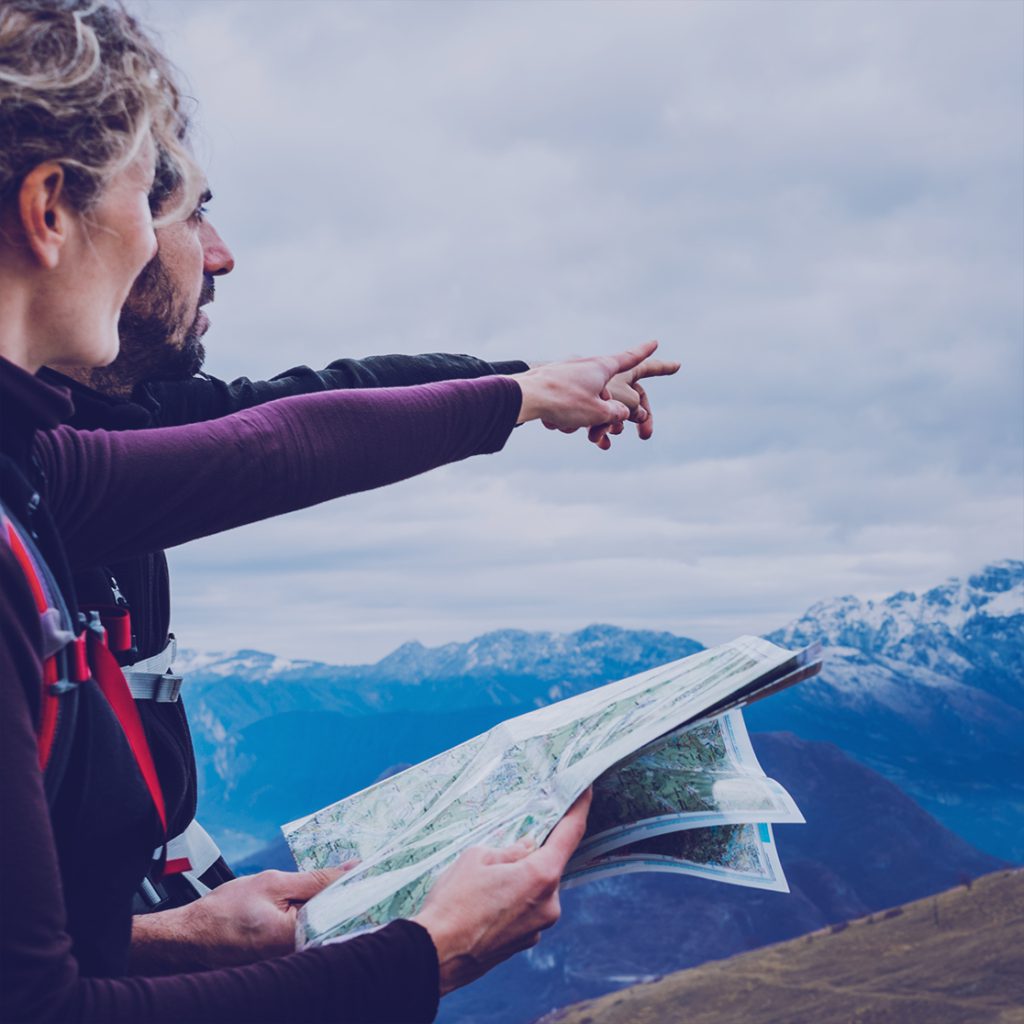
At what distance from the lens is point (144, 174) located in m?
1.77

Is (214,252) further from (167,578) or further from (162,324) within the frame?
(167,578)

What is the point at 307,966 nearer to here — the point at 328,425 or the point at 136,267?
the point at 328,425

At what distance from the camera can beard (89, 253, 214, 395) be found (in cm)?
262

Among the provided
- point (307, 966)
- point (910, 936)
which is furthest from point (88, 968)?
point (910, 936)

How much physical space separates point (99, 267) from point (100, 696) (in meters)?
0.72

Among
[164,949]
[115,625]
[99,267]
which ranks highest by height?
[99,267]

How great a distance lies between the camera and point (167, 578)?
2.97 metres

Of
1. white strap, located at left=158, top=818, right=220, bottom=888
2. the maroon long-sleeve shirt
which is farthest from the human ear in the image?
white strap, located at left=158, top=818, right=220, bottom=888

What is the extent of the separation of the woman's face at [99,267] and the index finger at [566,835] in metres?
1.16

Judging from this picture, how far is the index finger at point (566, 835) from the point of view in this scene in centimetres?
187

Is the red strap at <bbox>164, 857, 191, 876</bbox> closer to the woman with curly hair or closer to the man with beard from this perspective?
the man with beard

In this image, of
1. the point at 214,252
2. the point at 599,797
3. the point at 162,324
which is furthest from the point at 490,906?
the point at 214,252

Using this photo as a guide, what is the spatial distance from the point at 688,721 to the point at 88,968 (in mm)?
1145

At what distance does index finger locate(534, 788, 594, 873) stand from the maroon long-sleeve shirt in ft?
1.01
